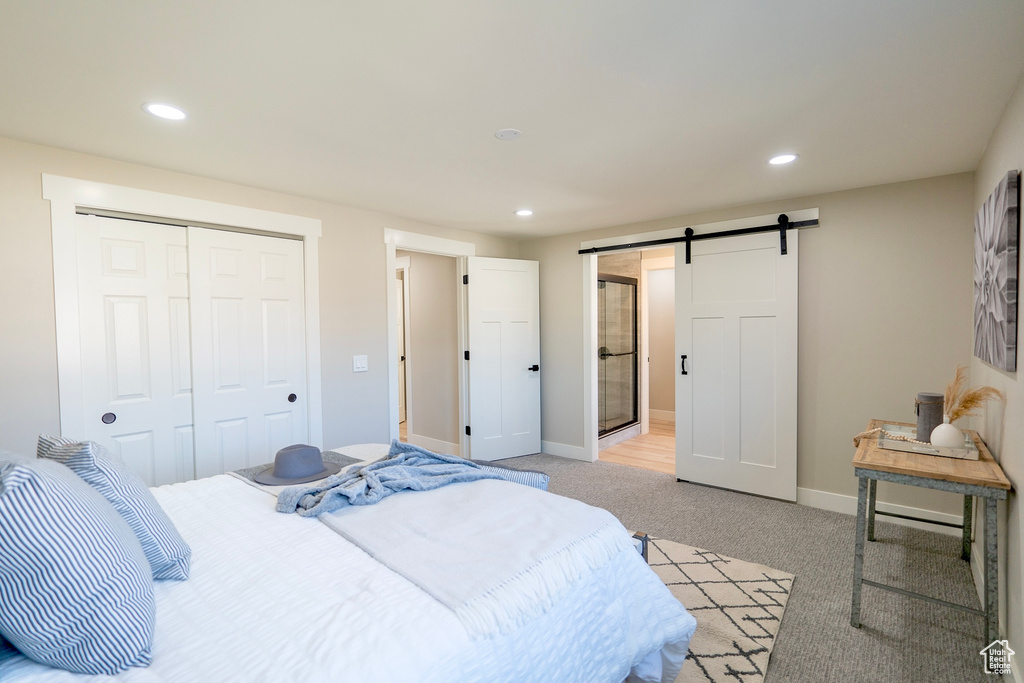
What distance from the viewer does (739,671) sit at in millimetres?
1947

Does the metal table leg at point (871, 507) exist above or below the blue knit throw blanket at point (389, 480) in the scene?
below

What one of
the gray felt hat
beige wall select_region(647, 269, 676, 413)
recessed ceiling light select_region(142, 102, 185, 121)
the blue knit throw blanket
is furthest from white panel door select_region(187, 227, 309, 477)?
beige wall select_region(647, 269, 676, 413)

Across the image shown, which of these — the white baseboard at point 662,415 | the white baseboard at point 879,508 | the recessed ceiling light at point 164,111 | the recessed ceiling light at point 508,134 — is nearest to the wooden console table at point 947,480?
the white baseboard at point 879,508

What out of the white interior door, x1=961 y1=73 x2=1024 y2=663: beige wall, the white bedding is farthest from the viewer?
the white interior door

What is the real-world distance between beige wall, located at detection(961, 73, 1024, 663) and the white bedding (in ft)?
3.87

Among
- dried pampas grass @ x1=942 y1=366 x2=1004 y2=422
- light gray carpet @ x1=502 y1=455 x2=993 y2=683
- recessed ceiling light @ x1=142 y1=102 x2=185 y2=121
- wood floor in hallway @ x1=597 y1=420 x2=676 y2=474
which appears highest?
recessed ceiling light @ x1=142 y1=102 x2=185 y2=121

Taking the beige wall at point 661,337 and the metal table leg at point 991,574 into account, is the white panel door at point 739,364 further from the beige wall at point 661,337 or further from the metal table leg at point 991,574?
the beige wall at point 661,337

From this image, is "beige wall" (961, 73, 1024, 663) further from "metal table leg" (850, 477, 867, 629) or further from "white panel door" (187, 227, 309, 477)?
"white panel door" (187, 227, 309, 477)

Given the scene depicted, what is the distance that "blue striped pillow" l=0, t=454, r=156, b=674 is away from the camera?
2.89 feet

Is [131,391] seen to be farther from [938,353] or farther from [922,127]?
[938,353]

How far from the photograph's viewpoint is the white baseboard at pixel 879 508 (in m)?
3.21

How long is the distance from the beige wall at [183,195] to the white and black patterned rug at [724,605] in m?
2.46

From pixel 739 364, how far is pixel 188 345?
397 centimetres

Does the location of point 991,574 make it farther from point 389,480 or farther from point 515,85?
point 515,85
